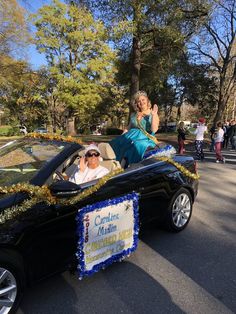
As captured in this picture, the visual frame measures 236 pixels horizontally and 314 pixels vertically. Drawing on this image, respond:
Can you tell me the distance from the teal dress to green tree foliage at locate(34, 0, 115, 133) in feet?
94.2

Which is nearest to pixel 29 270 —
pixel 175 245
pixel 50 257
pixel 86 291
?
pixel 50 257

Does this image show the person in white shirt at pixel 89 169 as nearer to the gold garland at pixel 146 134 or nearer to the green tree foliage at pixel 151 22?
the gold garland at pixel 146 134

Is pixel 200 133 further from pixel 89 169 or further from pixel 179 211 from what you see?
pixel 89 169

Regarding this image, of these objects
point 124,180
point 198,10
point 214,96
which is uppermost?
point 198,10

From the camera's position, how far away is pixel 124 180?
3777 mm

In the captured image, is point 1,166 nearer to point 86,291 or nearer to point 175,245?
point 86,291

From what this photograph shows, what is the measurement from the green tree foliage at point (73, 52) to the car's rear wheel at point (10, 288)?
102 feet

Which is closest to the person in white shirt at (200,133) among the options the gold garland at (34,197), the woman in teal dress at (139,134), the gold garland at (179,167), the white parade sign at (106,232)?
the woman in teal dress at (139,134)

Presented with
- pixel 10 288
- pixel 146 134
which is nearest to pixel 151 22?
pixel 146 134

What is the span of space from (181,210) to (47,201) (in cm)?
243

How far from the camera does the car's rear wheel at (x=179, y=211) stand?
464cm

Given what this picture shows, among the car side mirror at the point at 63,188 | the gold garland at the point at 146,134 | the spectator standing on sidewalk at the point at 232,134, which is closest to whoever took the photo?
the car side mirror at the point at 63,188

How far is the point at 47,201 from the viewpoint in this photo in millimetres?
3004

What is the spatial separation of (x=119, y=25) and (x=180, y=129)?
4965 mm
